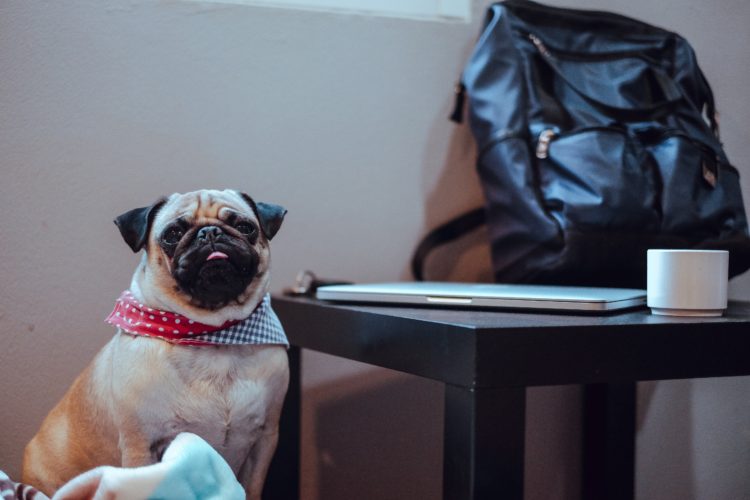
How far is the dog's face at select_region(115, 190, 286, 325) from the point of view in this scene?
2.73ft

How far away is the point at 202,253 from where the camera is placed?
825 millimetres

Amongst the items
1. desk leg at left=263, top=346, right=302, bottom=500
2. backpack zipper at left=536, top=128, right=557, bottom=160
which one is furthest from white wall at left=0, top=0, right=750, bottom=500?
backpack zipper at left=536, top=128, right=557, bottom=160

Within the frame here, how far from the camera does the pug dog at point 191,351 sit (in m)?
0.83

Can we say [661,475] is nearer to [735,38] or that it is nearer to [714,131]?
[714,131]

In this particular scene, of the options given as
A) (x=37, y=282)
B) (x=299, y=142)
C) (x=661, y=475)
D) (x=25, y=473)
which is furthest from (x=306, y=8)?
(x=661, y=475)

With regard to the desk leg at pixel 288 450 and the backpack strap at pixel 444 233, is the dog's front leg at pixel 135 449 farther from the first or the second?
the backpack strap at pixel 444 233

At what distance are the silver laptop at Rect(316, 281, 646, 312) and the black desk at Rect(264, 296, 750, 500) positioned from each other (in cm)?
2

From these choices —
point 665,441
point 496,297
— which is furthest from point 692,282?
point 665,441

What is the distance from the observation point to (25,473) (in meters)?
0.99

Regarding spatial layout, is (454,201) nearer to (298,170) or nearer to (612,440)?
(298,170)

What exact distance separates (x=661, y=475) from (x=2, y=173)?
54.0 inches

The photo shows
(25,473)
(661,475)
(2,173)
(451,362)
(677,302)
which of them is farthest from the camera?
(661,475)

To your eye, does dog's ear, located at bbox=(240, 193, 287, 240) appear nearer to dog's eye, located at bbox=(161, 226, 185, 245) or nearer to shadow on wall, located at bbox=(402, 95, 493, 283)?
dog's eye, located at bbox=(161, 226, 185, 245)

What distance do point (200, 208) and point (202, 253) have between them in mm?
76
